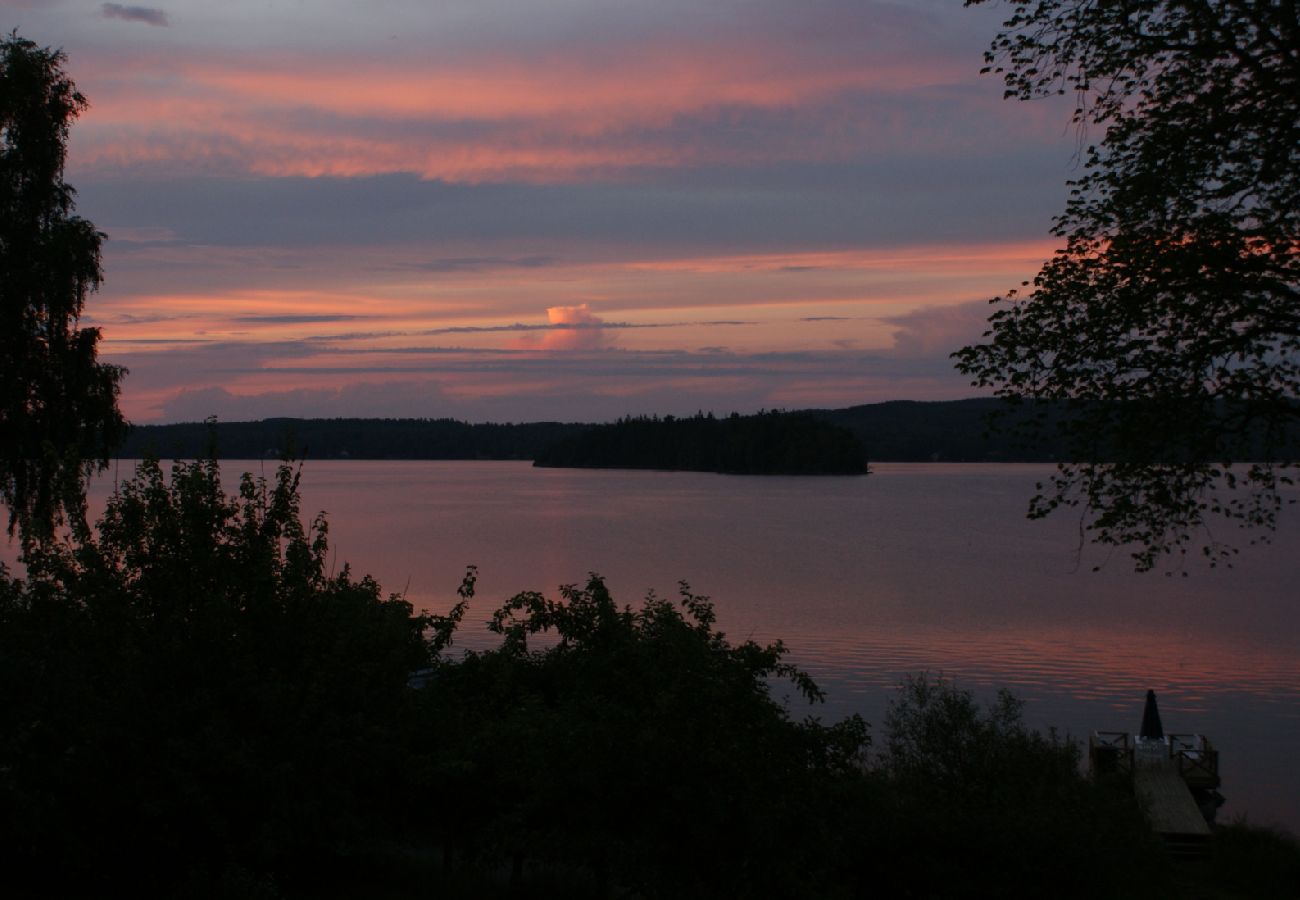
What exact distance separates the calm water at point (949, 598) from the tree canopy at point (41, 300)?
17.9 metres

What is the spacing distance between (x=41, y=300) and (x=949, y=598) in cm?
4974

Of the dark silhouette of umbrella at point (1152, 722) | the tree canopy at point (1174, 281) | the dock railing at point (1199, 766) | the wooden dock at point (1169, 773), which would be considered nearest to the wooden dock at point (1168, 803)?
the wooden dock at point (1169, 773)

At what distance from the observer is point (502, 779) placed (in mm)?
13633

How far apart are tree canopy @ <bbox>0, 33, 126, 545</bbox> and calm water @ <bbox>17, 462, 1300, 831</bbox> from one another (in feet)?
58.7

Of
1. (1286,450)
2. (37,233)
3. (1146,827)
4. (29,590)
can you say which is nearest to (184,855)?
(29,590)

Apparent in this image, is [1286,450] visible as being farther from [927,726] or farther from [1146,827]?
[927,726]

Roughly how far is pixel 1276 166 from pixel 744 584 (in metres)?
54.9

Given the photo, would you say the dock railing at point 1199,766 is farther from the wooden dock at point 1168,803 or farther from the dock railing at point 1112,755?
the dock railing at point 1112,755

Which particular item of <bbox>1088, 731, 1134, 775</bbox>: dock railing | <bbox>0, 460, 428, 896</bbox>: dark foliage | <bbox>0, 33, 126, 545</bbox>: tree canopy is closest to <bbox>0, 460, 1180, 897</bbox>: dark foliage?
<bbox>0, 460, 428, 896</bbox>: dark foliage

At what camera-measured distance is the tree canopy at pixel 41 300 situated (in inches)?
830

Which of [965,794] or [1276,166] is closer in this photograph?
[1276,166]

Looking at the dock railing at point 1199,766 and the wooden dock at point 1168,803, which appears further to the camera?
the dock railing at point 1199,766

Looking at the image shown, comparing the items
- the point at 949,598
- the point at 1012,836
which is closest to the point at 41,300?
the point at 1012,836

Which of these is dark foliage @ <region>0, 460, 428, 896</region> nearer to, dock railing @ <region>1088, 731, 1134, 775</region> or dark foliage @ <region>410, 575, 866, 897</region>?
dark foliage @ <region>410, 575, 866, 897</region>
